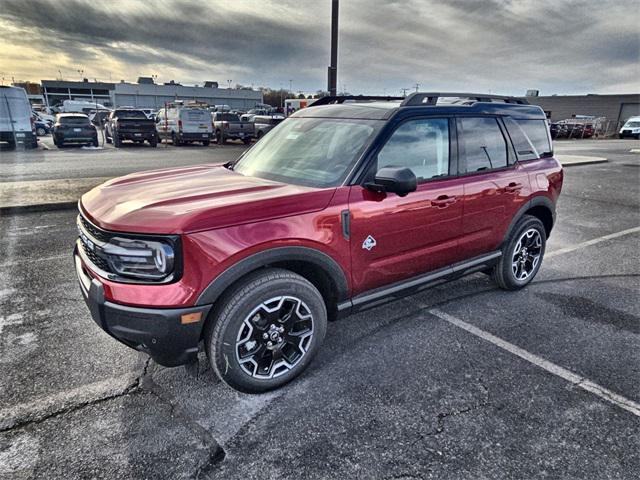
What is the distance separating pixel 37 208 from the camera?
7031 millimetres

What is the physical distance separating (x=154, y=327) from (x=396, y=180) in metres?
1.68

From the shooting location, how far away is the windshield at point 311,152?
305 cm

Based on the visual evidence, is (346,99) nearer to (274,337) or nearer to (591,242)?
(274,337)

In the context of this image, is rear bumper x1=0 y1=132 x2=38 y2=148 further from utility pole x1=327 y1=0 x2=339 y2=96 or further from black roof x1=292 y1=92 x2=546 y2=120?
black roof x1=292 y1=92 x2=546 y2=120

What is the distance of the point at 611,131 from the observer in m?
45.6

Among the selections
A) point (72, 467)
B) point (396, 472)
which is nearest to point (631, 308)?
point (396, 472)

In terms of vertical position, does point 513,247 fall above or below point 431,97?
below

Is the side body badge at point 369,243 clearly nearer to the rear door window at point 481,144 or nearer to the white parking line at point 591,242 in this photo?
the rear door window at point 481,144

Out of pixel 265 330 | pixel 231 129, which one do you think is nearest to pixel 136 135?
pixel 231 129

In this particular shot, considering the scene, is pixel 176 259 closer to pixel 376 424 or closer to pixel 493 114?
pixel 376 424

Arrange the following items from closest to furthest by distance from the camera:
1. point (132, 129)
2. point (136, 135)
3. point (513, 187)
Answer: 1. point (513, 187)
2. point (132, 129)
3. point (136, 135)

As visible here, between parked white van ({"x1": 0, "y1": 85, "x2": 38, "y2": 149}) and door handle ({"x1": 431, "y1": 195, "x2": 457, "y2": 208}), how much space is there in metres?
18.7

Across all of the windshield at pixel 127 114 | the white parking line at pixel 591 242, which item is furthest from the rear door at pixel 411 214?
the windshield at pixel 127 114

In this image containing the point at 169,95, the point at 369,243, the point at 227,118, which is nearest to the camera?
the point at 369,243
